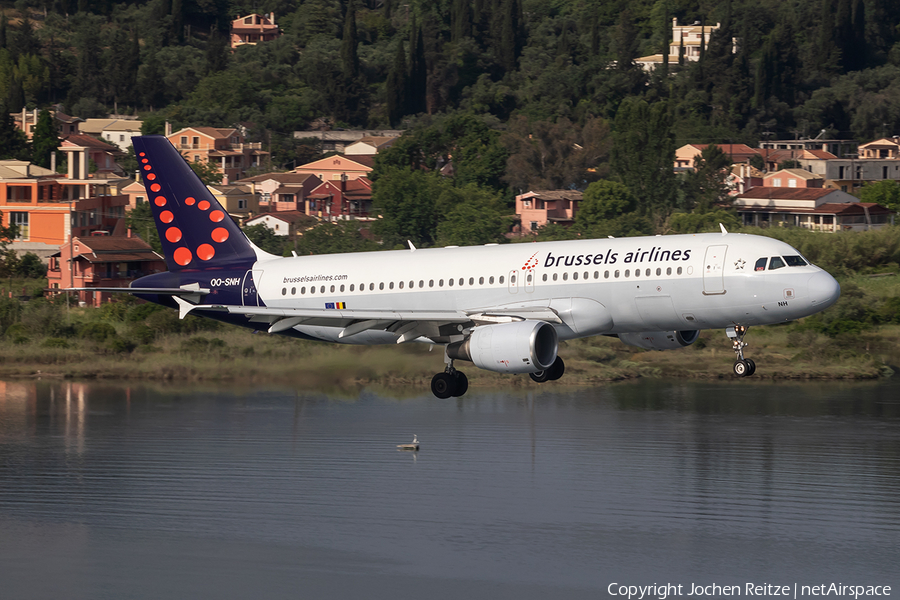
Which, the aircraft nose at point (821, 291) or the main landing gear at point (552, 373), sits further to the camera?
the main landing gear at point (552, 373)

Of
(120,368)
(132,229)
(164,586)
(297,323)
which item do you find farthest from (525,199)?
(297,323)

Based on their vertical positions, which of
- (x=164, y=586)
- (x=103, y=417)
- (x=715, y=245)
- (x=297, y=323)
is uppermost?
(x=715, y=245)

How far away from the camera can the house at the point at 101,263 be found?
135m

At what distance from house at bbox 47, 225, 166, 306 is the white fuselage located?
82.1 m

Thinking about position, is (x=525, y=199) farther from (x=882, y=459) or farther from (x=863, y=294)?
(x=882, y=459)

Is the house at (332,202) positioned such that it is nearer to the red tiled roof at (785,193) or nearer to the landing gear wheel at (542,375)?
the red tiled roof at (785,193)

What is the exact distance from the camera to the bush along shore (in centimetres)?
12412

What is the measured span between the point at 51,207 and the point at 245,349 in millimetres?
47041

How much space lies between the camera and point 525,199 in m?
182

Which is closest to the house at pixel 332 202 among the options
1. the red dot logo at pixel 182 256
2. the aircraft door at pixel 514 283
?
the red dot logo at pixel 182 256

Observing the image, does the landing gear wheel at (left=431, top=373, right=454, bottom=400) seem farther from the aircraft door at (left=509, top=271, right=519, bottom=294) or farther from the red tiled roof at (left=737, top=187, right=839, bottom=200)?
the red tiled roof at (left=737, top=187, right=839, bottom=200)

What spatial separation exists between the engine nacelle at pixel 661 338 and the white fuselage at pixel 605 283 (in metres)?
1.34

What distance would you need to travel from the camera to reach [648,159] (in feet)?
597

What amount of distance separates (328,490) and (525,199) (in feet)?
278
